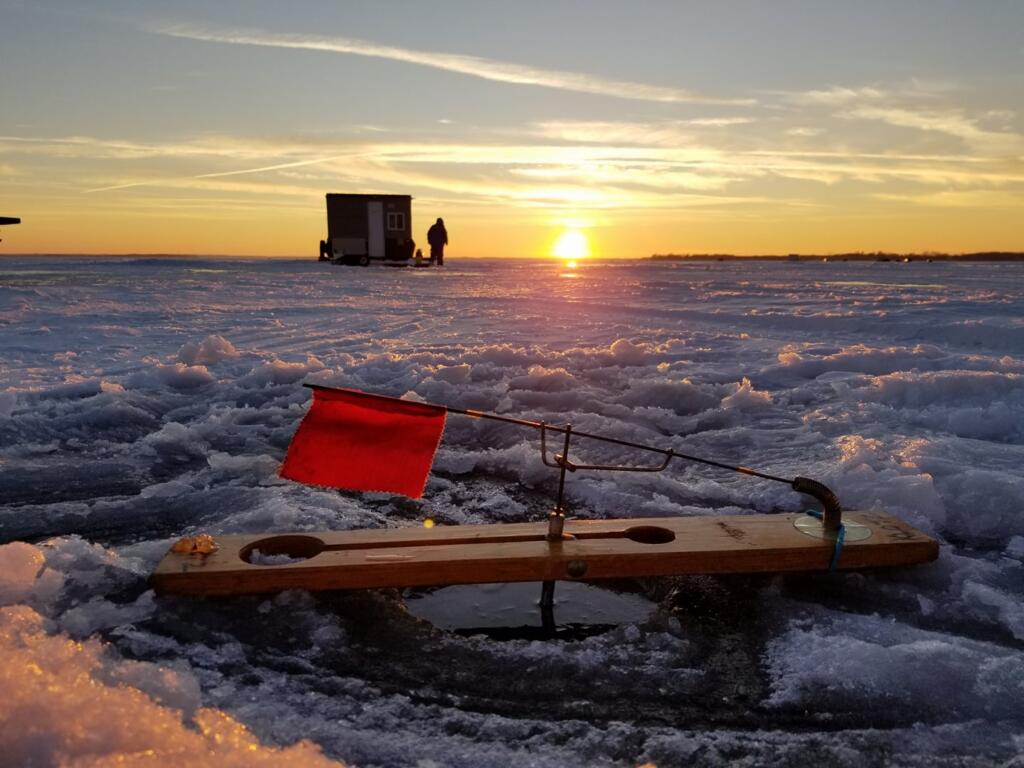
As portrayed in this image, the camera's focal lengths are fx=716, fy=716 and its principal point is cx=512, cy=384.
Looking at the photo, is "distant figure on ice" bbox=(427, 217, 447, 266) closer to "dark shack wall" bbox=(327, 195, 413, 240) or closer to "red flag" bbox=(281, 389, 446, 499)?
"dark shack wall" bbox=(327, 195, 413, 240)

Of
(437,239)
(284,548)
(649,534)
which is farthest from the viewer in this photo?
(437,239)

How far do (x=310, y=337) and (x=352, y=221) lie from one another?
31.3 metres

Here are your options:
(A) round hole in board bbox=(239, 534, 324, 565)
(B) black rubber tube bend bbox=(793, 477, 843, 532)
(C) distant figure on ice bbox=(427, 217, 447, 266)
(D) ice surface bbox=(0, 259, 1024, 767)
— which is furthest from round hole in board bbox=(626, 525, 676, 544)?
(C) distant figure on ice bbox=(427, 217, 447, 266)

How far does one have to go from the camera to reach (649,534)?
387 centimetres

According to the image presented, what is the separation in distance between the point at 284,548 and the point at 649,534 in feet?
6.36

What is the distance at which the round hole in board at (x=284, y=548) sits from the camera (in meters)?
3.65

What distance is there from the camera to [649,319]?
1543 cm

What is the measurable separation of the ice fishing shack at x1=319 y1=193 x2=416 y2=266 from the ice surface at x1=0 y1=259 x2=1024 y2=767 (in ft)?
105

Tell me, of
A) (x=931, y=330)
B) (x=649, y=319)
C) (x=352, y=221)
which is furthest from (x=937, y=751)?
(x=352, y=221)

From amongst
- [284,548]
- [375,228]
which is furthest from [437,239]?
[284,548]

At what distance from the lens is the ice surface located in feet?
8.54

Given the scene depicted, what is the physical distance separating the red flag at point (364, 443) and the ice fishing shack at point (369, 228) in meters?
40.0

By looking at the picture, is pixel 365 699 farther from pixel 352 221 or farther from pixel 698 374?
pixel 352 221

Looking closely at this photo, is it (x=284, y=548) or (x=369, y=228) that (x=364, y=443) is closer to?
(x=284, y=548)
